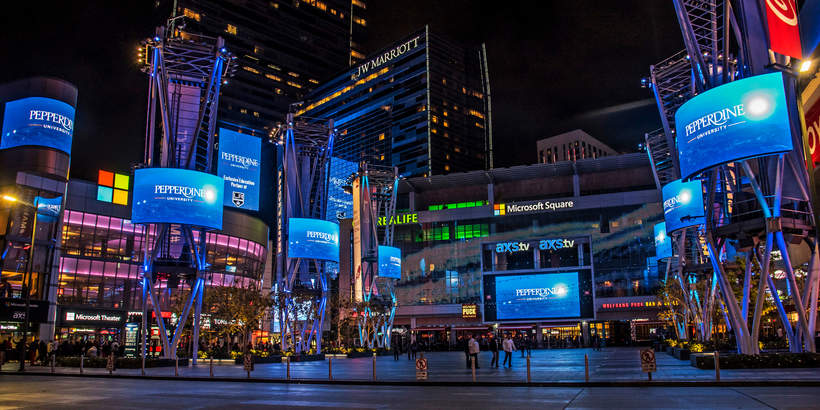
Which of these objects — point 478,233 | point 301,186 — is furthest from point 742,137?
point 478,233

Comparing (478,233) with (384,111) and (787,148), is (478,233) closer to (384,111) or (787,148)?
(787,148)

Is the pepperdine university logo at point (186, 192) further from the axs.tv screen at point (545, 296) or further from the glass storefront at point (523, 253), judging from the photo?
the glass storefront at point (523, 253)

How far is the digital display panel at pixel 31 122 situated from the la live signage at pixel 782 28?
58.8 meters

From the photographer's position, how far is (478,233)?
309 feet

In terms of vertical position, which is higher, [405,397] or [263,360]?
[405,397]

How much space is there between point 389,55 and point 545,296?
117 m

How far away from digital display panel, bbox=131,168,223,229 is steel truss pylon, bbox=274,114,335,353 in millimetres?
12721

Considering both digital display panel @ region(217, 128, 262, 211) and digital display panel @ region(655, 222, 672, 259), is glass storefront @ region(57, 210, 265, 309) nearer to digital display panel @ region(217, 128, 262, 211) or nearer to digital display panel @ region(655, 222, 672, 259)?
digital display panel @ region(217, 128, 262, 211)

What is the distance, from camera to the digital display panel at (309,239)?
48375 millimetres

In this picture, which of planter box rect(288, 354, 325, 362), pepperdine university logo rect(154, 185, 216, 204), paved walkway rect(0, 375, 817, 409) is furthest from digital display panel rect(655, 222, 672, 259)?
paved walkway rect(0, 375, 817, 409)

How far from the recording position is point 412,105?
566ft

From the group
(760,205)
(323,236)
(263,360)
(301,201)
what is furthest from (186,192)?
(760,205)

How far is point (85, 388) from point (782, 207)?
29009 mm

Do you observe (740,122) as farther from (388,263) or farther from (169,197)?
(388,263)
